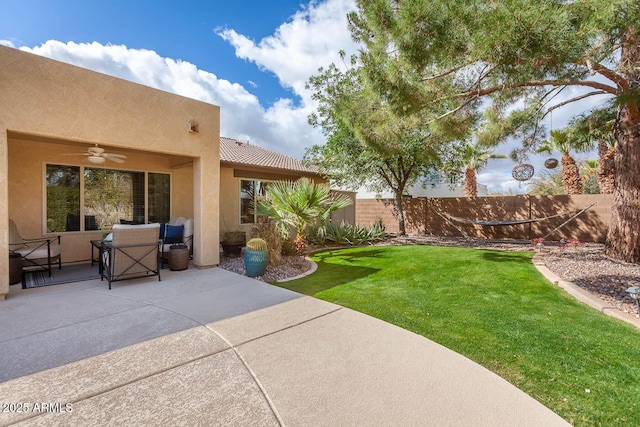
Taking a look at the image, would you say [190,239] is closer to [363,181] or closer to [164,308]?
[164,308]

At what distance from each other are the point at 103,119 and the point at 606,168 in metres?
18.1

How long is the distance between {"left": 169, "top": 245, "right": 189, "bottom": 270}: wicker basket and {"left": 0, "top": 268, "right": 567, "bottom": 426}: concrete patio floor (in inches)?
95.8

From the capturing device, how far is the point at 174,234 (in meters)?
8.44

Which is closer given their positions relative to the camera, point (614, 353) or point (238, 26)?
point (614, 353)

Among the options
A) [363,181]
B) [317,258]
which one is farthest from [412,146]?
[317,258]

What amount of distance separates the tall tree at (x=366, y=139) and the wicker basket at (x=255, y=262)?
4.69 meters

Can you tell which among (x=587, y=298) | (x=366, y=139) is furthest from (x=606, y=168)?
(x=366, y=139)

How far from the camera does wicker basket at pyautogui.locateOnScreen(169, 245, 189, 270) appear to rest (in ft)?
23.2

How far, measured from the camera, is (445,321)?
413 centimetres

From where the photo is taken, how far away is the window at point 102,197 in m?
7.49

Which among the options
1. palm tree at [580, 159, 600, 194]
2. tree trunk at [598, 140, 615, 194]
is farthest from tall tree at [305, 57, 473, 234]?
palm tree at [580, 159, 600, 194]

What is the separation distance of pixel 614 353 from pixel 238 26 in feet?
39.8

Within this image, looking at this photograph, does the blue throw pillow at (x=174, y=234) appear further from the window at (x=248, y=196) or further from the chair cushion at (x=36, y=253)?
the window at (x=248, y=196)

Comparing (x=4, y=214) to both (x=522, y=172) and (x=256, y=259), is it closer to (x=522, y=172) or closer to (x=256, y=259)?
(x=256, y=259)
